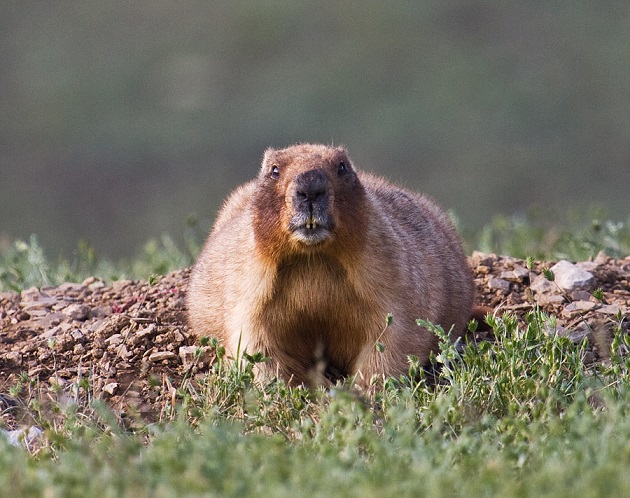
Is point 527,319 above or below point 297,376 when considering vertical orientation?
above

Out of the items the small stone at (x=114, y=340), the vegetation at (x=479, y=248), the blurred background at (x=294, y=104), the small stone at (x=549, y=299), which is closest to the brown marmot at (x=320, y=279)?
the small stone at (x=114, y=340)

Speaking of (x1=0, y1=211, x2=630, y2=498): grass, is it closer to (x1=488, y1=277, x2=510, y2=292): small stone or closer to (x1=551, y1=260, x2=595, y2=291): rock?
(x1=551, y1=260, x2=595, y2=291): rock

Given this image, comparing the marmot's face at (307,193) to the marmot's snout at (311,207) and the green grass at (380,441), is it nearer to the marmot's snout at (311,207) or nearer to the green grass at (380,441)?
the marmot's snout at (311,207)

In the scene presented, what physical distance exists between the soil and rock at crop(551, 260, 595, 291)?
0.03 metres

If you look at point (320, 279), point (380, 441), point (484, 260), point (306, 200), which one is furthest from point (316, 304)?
point (484, 260)

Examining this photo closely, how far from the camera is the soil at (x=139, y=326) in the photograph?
6.61 metres

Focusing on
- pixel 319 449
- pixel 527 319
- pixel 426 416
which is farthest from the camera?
pixel 527 319

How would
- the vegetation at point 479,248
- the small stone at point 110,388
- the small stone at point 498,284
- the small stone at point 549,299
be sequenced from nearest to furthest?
the small stone at point 110,388 → the small stone at point 549,299 → the small stone at point 498,284 → the vegetation at point 479,248

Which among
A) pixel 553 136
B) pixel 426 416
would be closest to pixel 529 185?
pixel 553 136

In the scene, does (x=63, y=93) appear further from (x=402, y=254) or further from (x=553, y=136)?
(x=402, y=254)

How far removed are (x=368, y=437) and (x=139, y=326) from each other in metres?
2.82

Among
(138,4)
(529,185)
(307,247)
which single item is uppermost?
(138,4)

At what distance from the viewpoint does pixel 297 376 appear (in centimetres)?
686

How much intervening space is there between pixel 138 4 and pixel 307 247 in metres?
23.2
